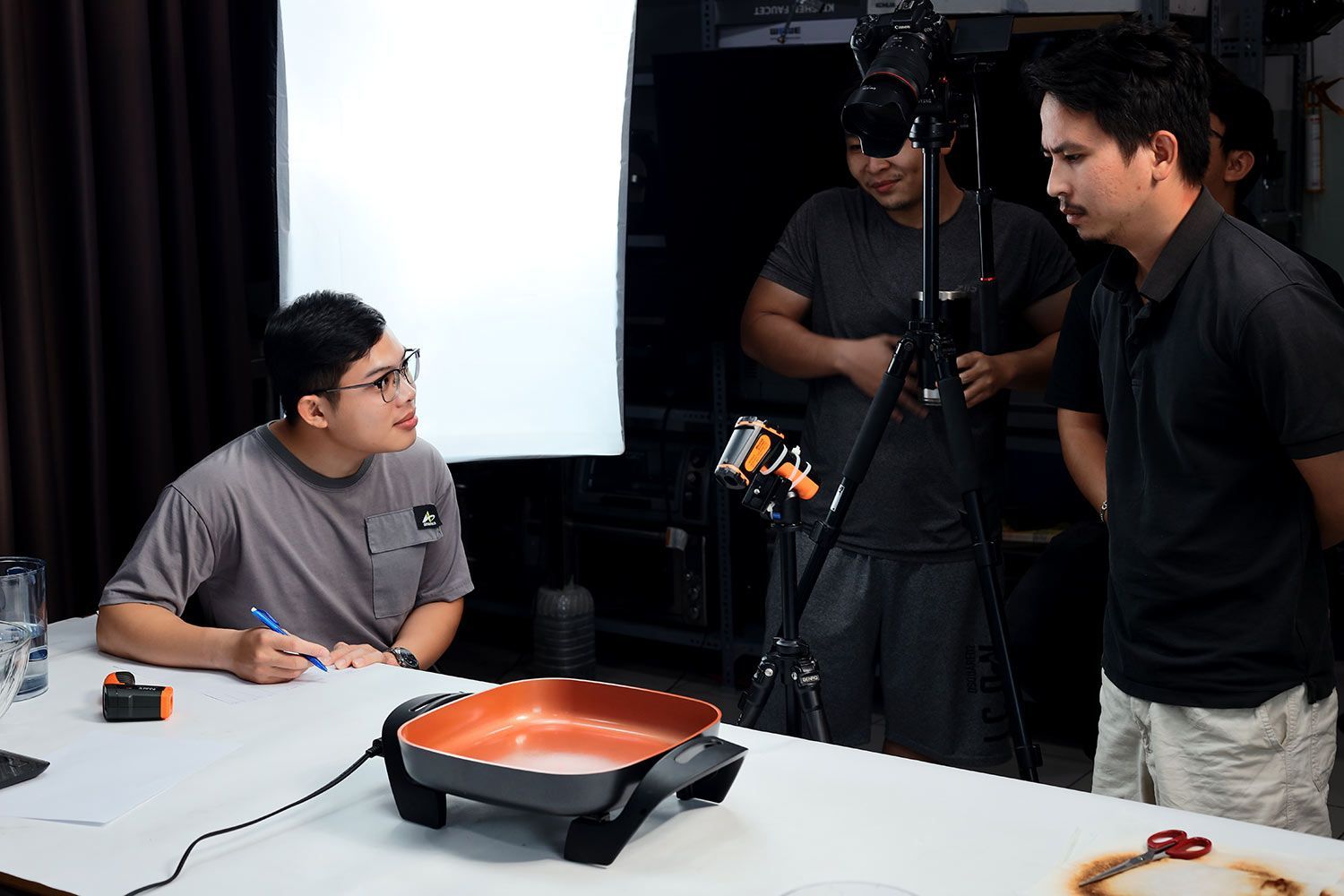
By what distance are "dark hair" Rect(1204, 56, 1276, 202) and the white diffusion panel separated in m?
1.11

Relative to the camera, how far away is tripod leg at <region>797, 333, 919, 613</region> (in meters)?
1.88

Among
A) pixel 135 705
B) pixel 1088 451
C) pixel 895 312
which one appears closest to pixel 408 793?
pixel 135 705

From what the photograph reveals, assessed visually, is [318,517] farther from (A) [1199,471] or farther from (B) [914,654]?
(A) [1199,471]

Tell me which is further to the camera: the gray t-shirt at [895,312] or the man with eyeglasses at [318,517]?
the gray t-shirt at [895,312]

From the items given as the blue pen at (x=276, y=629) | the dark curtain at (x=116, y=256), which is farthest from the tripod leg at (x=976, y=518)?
the dark curtain at (x=116, y=256)

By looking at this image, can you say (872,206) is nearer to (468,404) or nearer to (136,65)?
(468,404)

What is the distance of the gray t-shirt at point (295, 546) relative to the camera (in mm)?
1733

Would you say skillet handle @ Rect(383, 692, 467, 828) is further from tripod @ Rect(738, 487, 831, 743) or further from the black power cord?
tripod @ Rect(738, 487, 831, 743)

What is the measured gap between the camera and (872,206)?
225 cm

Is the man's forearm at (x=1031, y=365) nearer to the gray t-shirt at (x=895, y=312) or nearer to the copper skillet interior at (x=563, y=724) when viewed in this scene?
the gray t-shirt at (x=895, y=312)

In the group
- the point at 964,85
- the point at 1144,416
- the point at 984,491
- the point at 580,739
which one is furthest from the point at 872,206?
the point at 580,739

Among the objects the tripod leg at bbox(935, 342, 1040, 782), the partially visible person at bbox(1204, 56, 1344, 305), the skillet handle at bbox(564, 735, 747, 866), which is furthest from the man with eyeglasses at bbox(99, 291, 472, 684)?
the partially visible person at bbox(1204, 56, 1344, 305)

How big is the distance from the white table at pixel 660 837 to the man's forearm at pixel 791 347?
1015 mm

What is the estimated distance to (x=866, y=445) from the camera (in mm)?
1878
